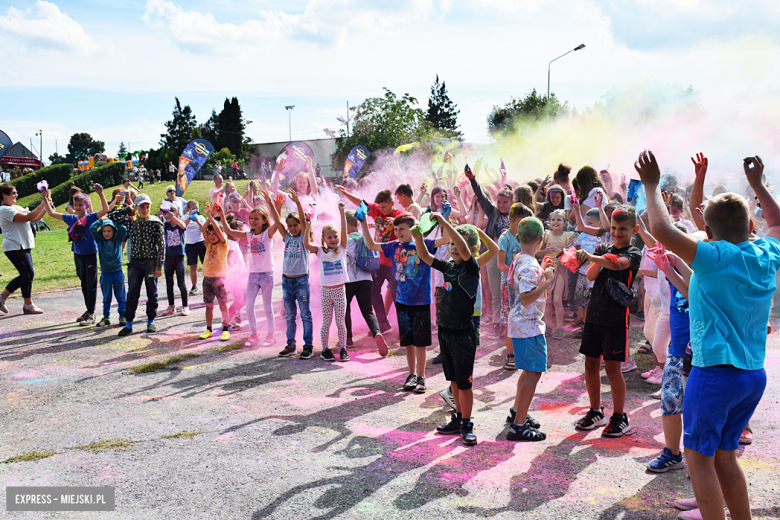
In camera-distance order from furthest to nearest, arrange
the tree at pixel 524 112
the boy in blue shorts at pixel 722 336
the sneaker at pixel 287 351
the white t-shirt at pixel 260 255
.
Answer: the tree at pixel 524 112
the white t-shirt at pixel 260 255
the sneaker at pixel 287 351
the boy in blue shorts at pixel 722 336

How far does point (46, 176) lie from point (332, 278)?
158ft

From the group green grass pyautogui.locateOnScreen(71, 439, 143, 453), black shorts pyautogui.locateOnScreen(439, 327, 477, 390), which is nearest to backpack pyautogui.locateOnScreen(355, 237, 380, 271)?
black shorts pyautogui.locateOnScreen(439, 327, 477, 390)

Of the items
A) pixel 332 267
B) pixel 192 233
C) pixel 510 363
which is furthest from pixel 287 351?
pixel 192 233

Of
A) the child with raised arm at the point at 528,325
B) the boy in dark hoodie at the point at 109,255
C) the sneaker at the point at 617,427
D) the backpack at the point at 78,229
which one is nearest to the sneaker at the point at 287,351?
the boy in dark hoodie at the point at 109,255

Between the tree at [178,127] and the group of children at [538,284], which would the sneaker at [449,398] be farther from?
the tree at [178,127]

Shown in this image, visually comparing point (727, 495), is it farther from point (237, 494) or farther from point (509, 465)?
point (237, 494)

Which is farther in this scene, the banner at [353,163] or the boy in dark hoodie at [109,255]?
the banner at [353,163]

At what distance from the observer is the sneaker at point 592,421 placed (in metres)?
4.54

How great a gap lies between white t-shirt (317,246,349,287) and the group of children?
0.02 metres

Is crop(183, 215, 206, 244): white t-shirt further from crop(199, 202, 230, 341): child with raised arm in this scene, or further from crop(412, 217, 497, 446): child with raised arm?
crop(412, 217, 497, 446): child with raised arm

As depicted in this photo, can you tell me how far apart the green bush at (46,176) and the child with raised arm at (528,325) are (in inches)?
1960

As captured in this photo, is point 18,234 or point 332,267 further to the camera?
point 18,234

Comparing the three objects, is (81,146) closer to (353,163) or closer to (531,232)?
(353,163)

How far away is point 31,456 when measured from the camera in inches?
161
